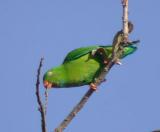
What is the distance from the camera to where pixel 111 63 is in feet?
8.50

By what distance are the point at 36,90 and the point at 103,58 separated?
44.8 inches

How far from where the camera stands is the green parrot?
3.27m

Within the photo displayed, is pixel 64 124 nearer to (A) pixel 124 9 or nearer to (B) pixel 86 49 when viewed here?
(A) pixel 124 9

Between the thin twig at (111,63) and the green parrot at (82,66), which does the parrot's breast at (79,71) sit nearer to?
the green parrot at (82,66)

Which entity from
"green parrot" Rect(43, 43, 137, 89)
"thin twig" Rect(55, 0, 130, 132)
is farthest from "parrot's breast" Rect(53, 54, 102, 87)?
"thin twig" Rect(55, 0, 130, 132)

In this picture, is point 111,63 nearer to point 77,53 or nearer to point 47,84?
point 77,53

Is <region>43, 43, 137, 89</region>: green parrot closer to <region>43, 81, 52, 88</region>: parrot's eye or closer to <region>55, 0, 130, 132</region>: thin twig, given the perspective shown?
<region>43, 81, 52, 88</region>: parrot's eye

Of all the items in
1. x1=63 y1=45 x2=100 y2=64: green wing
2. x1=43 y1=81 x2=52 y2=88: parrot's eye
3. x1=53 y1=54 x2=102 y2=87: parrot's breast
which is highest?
x1=63 y1=45 x2=100 y2=64: green wing

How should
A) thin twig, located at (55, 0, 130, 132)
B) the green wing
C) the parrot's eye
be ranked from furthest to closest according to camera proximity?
1. the parrot's eye
2. the green wing
3. thin twig, located at (55, 0, 130, 132)

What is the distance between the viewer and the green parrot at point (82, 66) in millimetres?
3268

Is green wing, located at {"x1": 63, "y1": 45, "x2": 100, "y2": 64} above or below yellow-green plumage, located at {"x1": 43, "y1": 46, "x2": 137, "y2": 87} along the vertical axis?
above

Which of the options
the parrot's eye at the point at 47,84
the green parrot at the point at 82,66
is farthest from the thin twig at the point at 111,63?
the parrot's eye at the point at 47,84

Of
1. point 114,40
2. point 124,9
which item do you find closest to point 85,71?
point 114,40

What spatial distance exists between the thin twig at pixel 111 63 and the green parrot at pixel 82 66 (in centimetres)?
54
